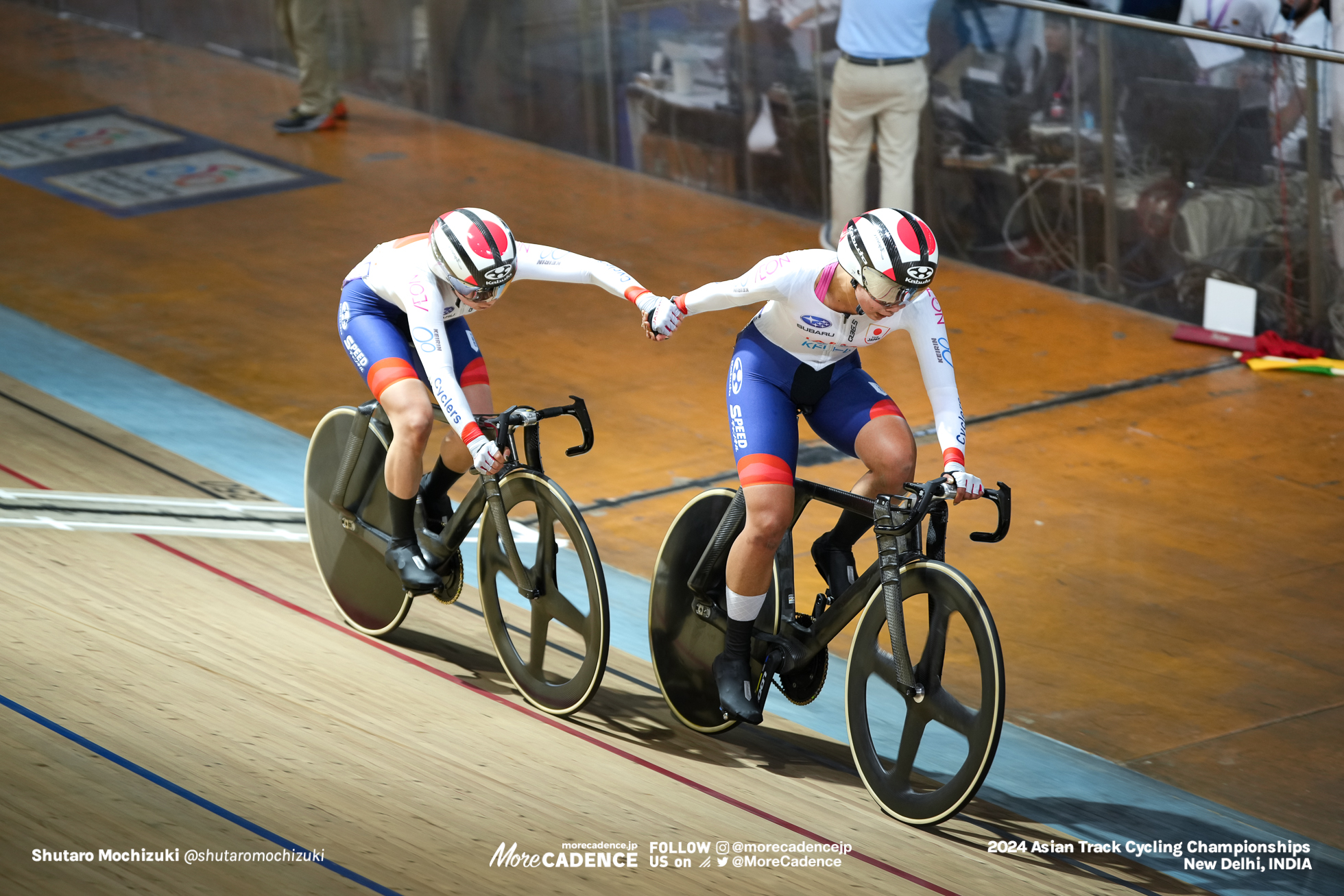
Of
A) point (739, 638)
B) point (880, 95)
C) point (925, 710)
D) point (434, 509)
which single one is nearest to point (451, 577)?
point (434, 509)

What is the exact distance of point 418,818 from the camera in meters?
4.30

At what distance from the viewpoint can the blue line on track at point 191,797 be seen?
3.92 metres

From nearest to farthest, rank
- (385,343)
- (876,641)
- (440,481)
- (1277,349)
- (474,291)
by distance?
(876,641) → (474,291) → (385,343) → (440,481) → (1277,349)

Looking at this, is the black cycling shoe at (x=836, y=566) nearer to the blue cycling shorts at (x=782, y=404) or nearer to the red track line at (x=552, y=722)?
the blue cycling shorts at (x=782, y=404)

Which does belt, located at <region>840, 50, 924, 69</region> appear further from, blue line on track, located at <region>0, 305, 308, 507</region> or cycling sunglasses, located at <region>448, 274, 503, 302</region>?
cycling sunglasses, located at <region>448, 274, 503, 302</region>

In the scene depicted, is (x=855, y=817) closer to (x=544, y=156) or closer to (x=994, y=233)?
(x=994, y=233)

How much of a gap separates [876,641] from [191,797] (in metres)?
1.87

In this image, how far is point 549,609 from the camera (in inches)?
196

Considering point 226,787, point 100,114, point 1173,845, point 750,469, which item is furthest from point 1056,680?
point 100,114

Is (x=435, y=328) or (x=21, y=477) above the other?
(x=435, y=328)

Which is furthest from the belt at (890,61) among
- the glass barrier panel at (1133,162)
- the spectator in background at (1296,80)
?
the spectator in background at (1296,80)

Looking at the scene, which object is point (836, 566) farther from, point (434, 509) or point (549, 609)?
point (434, 509)

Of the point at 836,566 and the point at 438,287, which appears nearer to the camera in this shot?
the point at 836,566

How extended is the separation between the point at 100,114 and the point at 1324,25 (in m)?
9.67
